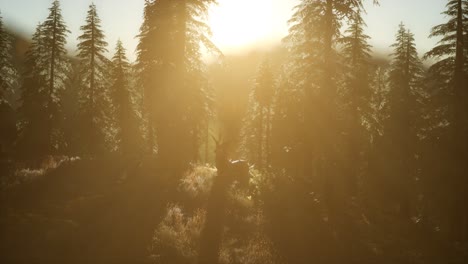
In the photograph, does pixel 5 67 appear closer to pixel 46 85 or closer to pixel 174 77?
pixel 46 85

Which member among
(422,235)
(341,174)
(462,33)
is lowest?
(422,235)

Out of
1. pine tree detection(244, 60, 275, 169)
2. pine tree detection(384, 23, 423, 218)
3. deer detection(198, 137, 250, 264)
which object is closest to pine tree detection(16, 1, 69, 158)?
deer detection(198, 137, 250, 264)

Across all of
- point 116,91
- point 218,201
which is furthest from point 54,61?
point 218,201

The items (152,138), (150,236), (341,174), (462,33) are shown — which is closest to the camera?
(150,236)

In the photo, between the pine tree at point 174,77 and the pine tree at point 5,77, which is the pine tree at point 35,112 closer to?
the pine tree at point 5,77

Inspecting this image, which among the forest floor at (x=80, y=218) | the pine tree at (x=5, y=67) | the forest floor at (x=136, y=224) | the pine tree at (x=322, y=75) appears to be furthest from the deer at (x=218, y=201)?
the pine tree at (x=5, y=67)

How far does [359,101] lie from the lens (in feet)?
88.1

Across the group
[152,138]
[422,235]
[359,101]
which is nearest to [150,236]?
[422,235]

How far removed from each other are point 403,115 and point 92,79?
26007mm

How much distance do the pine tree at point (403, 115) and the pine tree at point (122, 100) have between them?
25618 millimetres

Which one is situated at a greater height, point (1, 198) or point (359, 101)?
point (359, 101)

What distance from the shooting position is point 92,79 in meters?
32.2

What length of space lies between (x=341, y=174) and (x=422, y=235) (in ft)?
22.0

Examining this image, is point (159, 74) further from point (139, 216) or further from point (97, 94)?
point (97, 94)
